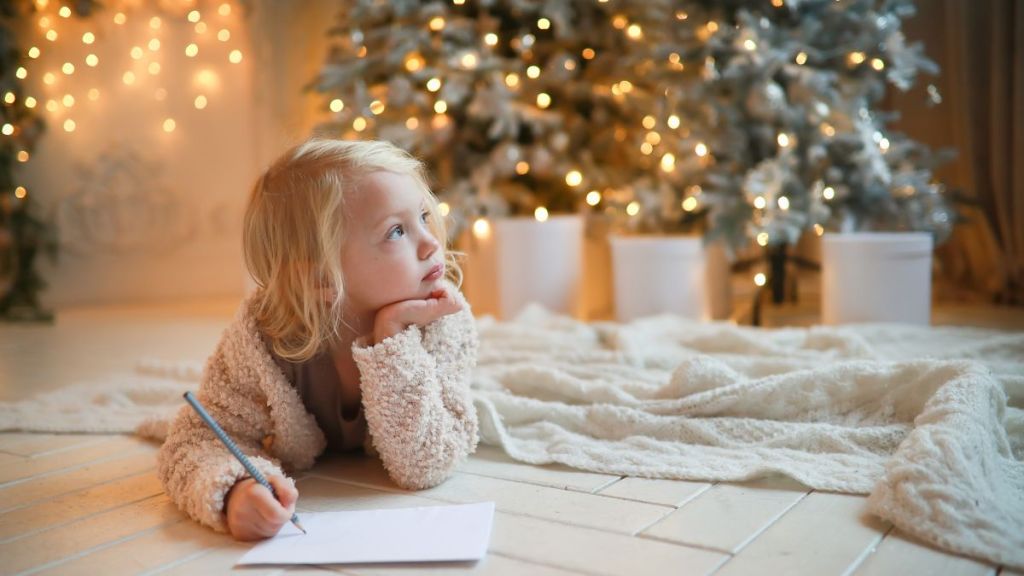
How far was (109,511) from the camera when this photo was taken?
1232mm

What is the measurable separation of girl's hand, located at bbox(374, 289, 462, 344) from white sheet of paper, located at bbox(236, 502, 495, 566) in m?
0.25

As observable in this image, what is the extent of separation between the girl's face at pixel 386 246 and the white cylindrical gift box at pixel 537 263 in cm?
155

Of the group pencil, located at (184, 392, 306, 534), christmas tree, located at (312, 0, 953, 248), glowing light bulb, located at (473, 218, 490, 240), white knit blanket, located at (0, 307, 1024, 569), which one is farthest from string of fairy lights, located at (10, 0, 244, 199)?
pencil, located at (184, 392, 306, 534)

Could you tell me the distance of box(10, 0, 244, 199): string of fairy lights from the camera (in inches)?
135

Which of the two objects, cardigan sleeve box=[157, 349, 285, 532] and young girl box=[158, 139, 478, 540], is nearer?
cardigan sleeve box=[157, 349, 285, 532]

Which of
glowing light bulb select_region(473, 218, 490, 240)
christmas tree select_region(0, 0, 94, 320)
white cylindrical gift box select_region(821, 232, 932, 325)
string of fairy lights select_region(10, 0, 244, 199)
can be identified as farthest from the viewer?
string of fairy lights select_region(10, 0, 244, 199)

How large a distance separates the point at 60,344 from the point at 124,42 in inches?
55.4

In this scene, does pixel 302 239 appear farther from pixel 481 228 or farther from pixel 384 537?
pixel 481 228

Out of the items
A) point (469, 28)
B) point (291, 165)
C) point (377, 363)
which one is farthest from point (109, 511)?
point (469, 28)

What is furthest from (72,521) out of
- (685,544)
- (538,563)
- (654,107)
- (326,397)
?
(654,107)

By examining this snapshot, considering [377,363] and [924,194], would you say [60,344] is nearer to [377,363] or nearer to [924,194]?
[377,363]

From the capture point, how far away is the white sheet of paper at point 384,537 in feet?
3.35

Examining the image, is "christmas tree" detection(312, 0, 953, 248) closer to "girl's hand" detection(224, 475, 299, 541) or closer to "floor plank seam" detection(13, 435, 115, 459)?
"floor plank seam" detection(13, 435, 115, 459)

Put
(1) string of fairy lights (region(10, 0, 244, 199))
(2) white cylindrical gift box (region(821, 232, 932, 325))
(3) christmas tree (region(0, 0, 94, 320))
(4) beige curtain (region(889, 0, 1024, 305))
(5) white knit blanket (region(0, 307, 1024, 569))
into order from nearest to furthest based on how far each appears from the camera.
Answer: (5) white knit blanket (region(0, 307, 1024, 569))
(2) white cylindrical gift box (region(821, 232, 932, 325))
(4) beige curtain (region(889, 0, 1024, 305))
(3) christmas tree (region(0, 0, 94, 320))
(1) string of fairy lights (region(10, 0, 244, 199))
